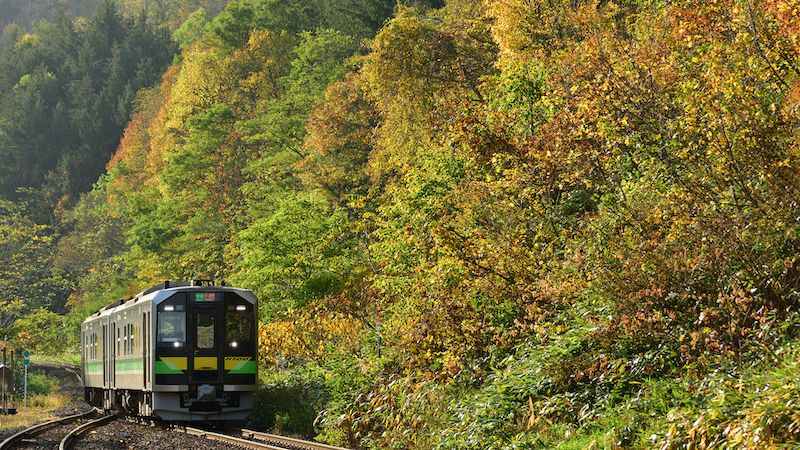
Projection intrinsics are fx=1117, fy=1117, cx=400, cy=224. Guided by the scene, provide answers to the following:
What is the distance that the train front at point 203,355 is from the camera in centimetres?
2181

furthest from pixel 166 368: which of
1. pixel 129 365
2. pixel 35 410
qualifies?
pixel 35 410

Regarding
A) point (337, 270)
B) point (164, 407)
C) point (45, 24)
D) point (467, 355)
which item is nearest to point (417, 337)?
point (467, 355)

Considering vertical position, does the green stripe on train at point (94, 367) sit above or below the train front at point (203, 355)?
below

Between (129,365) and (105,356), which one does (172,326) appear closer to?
(129,365)

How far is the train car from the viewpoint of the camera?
859 inches

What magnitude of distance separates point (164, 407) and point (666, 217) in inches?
504

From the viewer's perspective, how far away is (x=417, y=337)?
1585cm

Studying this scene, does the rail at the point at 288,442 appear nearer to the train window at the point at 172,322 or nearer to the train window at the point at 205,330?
the train window at the point at 205,330

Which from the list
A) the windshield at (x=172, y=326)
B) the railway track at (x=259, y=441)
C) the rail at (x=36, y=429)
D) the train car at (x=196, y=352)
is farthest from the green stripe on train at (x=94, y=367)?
the windshield at (x=172, y=326)

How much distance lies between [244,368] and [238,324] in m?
0.89

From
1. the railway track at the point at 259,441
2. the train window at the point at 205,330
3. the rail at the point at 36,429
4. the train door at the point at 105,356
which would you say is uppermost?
the train window at the point at 205,330

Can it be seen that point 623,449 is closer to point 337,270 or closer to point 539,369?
point 539,369

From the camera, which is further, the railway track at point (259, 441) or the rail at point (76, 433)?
the rail at point (76, 433)

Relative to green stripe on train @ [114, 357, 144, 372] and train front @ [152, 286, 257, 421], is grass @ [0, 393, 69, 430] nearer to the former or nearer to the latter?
green stripe on train @ [114, 357, 144, 372]
